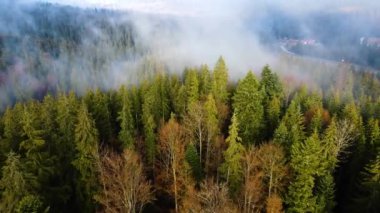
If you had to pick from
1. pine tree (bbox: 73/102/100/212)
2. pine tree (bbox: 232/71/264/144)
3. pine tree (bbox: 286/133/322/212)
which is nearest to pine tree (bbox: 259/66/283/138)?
pine tree (bbox: 232/71/264/144)

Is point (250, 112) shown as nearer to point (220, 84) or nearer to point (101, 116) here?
point (220, 84)

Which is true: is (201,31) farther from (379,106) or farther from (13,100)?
(379,106)

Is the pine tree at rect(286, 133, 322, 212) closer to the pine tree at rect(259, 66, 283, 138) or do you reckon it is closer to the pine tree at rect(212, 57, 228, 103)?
the pine tree at rect(259, 66, 283, 138)

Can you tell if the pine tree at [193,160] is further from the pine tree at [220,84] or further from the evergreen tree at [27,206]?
the evergreen tree at [27,206]

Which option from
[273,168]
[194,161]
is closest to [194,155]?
[194,161]

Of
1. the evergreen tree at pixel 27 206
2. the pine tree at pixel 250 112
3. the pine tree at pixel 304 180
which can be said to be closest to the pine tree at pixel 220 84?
the pine tree at pixel 250 112

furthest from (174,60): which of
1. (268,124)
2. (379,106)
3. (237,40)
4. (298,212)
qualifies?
(298,212)
